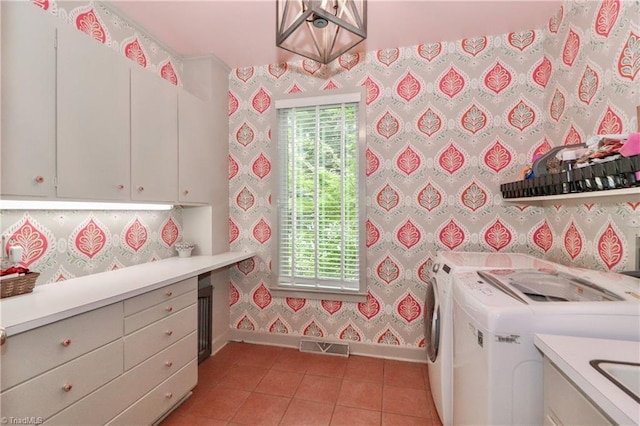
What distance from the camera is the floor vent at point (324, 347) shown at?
2.70m

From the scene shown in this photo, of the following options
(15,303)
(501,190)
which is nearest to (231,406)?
(15,303)

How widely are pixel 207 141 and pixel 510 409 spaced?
2694 mm

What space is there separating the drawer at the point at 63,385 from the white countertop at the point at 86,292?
222mm

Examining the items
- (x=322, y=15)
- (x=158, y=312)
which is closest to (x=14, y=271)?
(x=158, y=312)

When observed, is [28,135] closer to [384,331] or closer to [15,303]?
[15,303]

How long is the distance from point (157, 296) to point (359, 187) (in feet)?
5.79

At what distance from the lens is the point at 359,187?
2662 mm

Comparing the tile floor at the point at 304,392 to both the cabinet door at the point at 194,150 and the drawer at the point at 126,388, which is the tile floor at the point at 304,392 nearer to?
the drawer at the point at 126,388

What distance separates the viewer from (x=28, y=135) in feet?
4.31

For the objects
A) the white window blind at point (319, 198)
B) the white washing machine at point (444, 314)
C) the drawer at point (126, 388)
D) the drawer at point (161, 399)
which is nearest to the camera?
the drawer at point (126, 388)

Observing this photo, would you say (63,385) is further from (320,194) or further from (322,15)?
(320,194)

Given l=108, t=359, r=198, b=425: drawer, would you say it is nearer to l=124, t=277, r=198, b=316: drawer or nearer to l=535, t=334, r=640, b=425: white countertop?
l=124, t=277, r=198, b=316: drawer

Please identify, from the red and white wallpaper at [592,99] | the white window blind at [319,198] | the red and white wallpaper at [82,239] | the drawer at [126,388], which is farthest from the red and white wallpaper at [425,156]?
the drawer at [126,388]

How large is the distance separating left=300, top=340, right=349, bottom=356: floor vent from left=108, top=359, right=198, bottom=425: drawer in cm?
103
